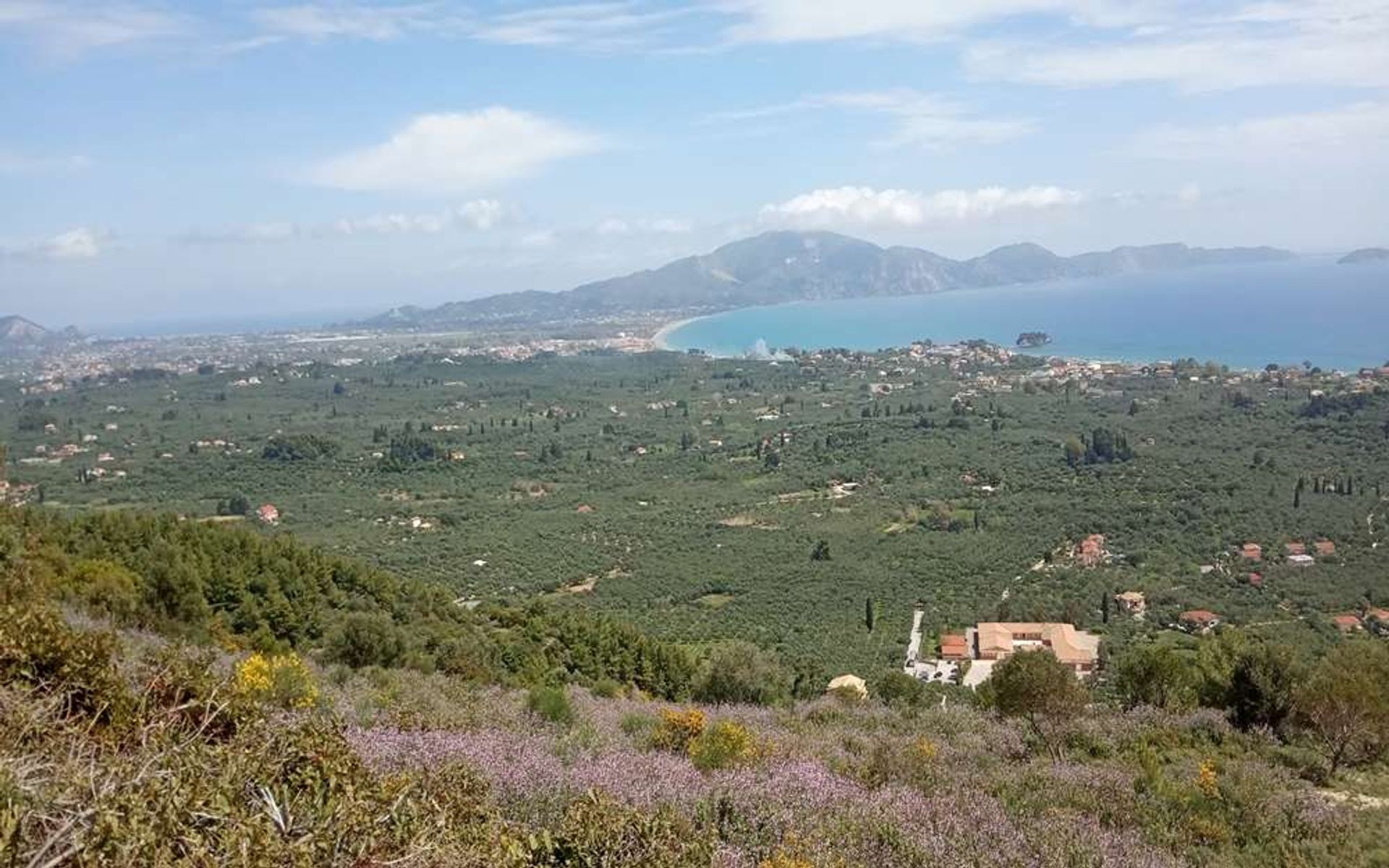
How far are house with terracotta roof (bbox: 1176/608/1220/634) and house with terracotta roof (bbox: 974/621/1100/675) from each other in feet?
9.76

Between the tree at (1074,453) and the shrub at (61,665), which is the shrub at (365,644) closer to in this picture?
the shrub at (61,665)

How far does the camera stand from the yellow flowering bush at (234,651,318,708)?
6215 millimetres

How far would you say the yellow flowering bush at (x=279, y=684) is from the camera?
Result: 6.21 meters

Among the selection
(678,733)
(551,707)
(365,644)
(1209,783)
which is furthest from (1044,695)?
(365,644)

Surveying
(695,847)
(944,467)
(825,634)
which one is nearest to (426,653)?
(695,847)

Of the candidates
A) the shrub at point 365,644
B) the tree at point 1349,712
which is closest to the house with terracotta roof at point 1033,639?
the tree at point 1349,712

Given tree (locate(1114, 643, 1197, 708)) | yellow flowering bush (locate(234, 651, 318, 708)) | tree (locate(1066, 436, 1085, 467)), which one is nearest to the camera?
yellow flowering bush (locate(234, 651, 318, 708))

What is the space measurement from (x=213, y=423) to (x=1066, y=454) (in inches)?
2752

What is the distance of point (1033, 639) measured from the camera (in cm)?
2675

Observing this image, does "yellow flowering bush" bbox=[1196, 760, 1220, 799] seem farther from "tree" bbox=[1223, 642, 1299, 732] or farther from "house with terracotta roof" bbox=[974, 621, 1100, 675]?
"house with terracotta roof" bbox=[974, 621, 1100, 675]

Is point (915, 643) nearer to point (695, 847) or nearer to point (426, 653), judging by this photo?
point (426, 653)

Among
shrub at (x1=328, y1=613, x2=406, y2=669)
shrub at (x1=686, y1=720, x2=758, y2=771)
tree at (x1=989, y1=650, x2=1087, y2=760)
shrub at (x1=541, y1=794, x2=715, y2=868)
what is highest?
shrub at (x1=541, y1=794, x2=715, y2=868)

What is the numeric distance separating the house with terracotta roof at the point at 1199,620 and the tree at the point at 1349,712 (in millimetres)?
19735

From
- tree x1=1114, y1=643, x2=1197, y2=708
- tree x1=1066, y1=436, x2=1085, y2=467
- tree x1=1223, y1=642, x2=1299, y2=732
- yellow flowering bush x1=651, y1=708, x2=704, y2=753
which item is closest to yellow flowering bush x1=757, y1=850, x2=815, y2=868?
yellow flowering bush x1=651, y1=708, x2=704, y2=753
